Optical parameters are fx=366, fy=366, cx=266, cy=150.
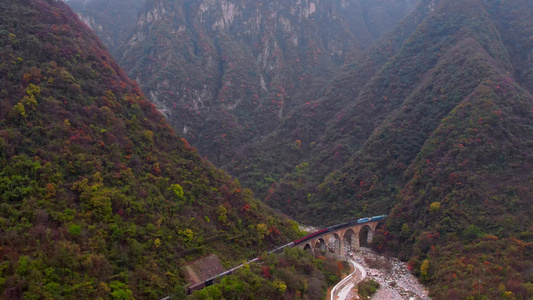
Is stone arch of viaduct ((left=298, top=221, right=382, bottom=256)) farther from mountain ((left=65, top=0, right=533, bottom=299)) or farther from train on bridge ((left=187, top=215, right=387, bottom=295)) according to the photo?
mountain ((left=65, top=0, right=533, bottom=299))

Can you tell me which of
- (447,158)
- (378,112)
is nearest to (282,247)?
(447,158)

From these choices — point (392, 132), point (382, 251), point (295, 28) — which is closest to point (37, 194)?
point (382, 251)

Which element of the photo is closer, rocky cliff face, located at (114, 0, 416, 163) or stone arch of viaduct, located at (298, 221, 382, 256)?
stone arch of viaduct, located at (298, 221, 382, 256)

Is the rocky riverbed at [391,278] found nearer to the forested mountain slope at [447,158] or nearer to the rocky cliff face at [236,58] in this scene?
the forested mountain slope at [447,158]

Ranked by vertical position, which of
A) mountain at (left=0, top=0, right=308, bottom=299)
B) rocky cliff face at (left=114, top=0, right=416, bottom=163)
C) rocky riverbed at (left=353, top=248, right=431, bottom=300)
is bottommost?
rocky riverbed at (left=353, top=248, right=431, bottom=300)

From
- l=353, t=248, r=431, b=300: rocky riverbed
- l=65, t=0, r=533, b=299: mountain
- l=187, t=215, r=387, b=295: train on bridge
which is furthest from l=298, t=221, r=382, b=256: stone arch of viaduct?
l=65, t=0, r=533, b=299: mountain

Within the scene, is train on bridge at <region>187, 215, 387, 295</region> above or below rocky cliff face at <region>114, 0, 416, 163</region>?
below

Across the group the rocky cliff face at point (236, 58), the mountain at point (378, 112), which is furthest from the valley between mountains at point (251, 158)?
the rocky cliff face at point (236, 58)
